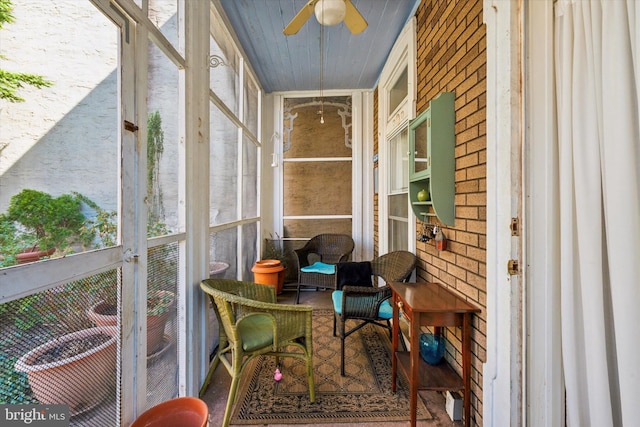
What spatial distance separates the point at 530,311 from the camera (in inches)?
45.8

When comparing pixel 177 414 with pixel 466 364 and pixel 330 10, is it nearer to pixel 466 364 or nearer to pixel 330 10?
pixel 466 364

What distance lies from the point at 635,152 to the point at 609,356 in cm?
70

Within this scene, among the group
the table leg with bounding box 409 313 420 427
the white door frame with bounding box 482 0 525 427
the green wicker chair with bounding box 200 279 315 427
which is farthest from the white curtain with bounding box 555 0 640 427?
the green wicker chair with bounding box 200 279 315 427

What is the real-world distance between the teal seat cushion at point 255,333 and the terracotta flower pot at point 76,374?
684 millimetres

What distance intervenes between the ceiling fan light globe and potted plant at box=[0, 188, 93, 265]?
157 cm

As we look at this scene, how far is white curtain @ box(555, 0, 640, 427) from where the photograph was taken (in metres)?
0.80

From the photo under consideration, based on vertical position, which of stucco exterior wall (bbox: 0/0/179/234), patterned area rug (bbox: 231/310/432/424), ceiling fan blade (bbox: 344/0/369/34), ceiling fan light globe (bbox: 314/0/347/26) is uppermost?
ceiling fan blade (bbox: 344/0/369/34)

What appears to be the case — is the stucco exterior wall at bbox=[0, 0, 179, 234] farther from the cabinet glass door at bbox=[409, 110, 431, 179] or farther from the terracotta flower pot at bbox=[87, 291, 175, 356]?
the cabinet glass door at bbox=[409, 110, 431, 179]

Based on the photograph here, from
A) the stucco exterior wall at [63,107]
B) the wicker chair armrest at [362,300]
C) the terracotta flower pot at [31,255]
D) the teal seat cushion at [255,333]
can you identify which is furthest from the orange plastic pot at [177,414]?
the wicker chair armrest at [362,300]

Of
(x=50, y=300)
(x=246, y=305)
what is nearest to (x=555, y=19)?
(x=246, y=305)

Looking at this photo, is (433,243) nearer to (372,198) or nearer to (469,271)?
(469,271)

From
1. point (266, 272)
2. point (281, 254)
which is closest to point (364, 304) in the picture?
point (266, 272)

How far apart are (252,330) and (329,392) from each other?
0.71m

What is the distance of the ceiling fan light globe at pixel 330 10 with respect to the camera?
4.84ft
